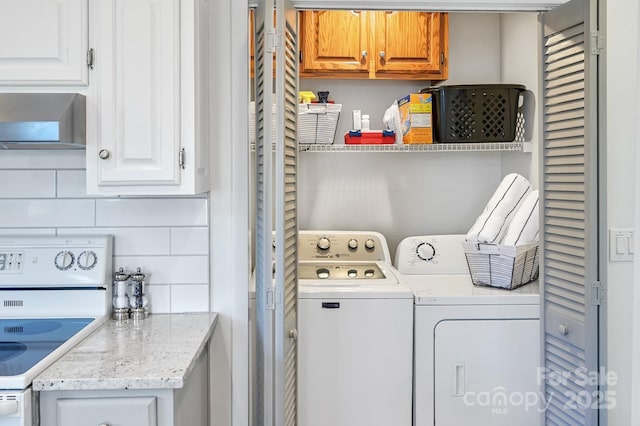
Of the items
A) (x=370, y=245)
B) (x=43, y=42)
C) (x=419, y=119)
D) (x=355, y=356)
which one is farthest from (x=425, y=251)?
(x=43, y=42)

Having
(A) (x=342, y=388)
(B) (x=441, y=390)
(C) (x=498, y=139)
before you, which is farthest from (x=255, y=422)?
(C) (x=498, y=139)

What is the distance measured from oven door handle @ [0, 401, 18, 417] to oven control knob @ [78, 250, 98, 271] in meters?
0.63

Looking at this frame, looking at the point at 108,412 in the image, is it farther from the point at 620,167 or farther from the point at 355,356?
the point at 620,167

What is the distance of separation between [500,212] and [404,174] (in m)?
0.80

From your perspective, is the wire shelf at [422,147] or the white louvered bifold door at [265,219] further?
the wire shelf at [422,147]

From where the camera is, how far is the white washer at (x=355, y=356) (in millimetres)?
2357

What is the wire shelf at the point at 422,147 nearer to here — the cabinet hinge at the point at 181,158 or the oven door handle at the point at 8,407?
the cabinet hinge at the point at 181,158

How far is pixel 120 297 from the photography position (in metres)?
1.88

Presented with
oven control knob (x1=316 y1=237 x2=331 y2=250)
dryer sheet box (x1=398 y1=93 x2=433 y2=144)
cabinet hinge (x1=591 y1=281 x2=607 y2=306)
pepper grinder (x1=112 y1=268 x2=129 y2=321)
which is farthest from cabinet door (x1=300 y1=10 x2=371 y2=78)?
cabinet hinge (x1=591 y1=281 x2=607 y2=306)

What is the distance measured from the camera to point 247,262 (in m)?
2.02

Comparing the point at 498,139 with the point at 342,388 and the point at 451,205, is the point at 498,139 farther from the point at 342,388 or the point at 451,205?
the point at 342,388

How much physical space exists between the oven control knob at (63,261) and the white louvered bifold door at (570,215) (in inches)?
67.9

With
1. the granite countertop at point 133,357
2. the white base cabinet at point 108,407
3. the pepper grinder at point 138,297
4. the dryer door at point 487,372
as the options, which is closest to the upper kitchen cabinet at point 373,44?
the dryer door at point 487,372

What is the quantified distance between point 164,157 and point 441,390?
4.98 feet
